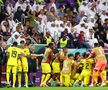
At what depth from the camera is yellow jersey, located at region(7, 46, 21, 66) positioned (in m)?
23.0

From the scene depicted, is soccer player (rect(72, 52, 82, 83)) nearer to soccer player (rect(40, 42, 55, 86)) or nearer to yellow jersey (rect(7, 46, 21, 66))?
soccer player (rect(40, 42, 55, 86))

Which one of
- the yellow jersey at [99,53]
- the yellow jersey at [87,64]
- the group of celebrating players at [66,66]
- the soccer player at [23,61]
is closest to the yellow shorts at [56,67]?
the group of celebrating players at [66,66]

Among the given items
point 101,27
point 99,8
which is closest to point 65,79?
point 101,27

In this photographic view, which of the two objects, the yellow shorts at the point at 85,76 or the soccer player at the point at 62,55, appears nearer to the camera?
the yellow shorts at the point at 85,76

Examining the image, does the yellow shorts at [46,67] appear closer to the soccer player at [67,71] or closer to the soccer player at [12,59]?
the soccer player at [67,71]

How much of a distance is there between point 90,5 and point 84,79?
5.24 m

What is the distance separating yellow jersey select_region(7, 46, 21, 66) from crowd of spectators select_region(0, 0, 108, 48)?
0.94m

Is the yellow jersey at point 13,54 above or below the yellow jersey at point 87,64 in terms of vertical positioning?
above

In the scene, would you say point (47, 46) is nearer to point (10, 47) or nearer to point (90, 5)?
point (10, 47)

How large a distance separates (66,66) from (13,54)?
7.57 feet

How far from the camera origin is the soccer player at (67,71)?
23656 mm

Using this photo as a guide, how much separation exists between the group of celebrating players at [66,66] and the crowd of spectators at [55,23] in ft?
2.88

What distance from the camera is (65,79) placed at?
2375 cm

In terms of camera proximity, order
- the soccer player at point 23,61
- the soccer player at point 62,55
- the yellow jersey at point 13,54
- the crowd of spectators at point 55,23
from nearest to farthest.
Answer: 1. the yellow jersey at point 13,54
2. the soccer player at point 23,61
3. the soccer player at point 62,55
4. the crowd of spectators at point 55,23
